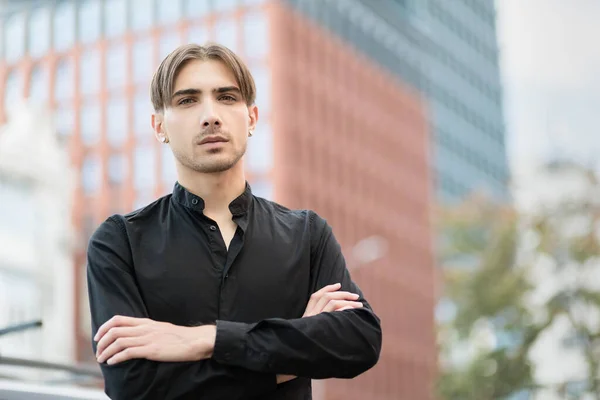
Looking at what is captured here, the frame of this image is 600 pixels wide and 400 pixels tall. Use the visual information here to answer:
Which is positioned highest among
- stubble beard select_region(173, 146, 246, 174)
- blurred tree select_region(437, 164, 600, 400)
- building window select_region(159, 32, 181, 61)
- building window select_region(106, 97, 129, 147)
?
building window select_region(159, 32, 181, 61)

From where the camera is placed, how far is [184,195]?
2.62 m

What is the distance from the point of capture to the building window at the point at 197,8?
56.7 meters

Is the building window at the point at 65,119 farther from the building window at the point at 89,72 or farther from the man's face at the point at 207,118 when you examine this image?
the man's face at the point at 207,118

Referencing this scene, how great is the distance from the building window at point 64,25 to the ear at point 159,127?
199 feet

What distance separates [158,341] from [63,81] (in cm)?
6106

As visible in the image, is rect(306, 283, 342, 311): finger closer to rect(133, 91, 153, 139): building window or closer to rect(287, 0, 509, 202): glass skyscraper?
rect(133, 91, 153, 139): building window

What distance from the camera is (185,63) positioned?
2.58 meters

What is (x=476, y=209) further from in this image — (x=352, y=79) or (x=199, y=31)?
(x=352, y=79)

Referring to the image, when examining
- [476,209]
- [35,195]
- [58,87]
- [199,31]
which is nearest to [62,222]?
[35,195]

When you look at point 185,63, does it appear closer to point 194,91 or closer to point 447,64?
point 194,91

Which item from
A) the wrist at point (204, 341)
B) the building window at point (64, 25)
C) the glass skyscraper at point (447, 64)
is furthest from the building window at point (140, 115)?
the wrist at point (204, 341)

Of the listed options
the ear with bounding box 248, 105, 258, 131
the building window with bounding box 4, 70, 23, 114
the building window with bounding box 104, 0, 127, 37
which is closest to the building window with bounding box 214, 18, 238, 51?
the building window with bounding box 104, 0, 127, 37

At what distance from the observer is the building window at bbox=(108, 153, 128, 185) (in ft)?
189

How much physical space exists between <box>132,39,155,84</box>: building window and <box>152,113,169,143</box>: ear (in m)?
55.9
